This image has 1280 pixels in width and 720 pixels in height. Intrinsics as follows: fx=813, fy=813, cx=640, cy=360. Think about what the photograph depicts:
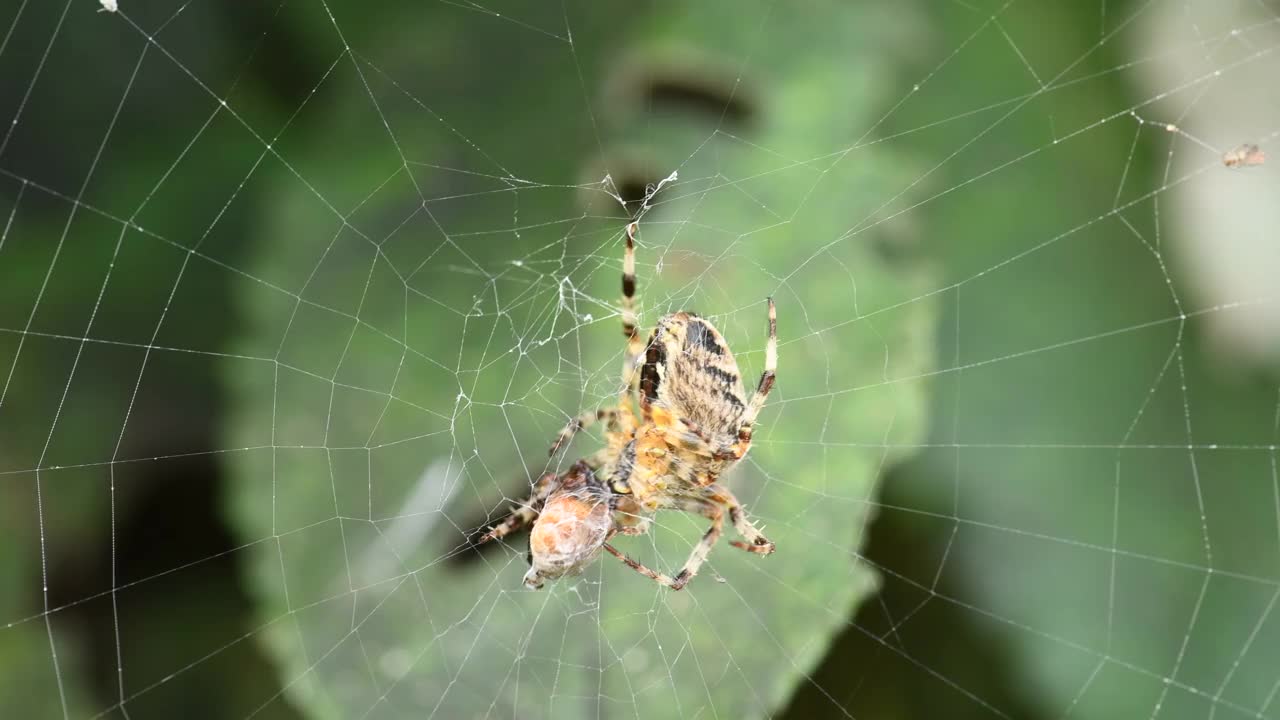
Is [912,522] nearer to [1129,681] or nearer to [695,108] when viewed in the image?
[1129,681]

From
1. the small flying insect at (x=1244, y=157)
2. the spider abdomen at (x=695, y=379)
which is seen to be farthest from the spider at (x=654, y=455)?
the small flying insect at (x=1244, y=157)

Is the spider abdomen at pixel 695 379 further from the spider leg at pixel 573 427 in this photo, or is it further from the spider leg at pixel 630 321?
the spider leg at pixel 573 427

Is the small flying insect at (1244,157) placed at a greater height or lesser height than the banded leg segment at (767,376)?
greater

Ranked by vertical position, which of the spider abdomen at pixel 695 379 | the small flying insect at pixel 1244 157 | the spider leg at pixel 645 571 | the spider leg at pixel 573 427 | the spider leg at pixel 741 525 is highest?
the small flying insect at pixel 1244 157

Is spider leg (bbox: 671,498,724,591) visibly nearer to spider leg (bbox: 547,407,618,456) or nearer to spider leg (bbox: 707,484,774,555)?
spider leg (bbox: 707,484,774,555)

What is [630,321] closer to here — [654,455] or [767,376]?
[767,376]

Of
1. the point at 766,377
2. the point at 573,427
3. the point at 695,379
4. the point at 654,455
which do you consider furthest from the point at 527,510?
the point at 766,377

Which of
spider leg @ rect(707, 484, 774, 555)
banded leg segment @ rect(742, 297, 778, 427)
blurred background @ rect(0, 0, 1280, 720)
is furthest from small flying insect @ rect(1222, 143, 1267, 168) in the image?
spider leg @ rect(707, 484, 774, 555)
